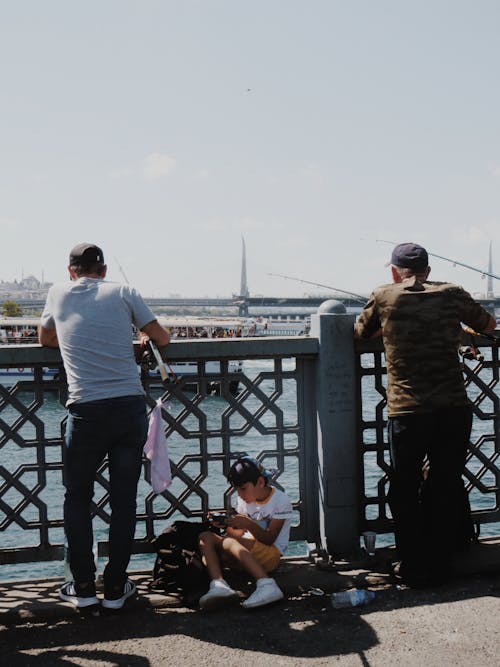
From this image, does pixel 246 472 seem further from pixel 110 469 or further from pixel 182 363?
pixel 182 363

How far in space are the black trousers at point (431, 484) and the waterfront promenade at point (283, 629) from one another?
186 mm

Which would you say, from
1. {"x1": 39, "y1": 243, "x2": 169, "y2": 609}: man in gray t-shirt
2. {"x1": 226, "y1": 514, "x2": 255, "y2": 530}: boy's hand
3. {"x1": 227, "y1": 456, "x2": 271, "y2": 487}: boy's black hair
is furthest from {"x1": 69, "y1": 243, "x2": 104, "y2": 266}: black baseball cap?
{"x1": 226, "y1": 514, "x2": 255, "y2": 530}: boy's hand

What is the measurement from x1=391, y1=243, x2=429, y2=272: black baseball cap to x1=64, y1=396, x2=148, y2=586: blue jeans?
1.54 metres

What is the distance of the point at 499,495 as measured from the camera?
4.67 metres

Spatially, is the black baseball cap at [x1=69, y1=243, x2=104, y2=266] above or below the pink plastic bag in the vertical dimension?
above

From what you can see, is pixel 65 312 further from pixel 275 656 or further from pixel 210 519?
pixel 275 656

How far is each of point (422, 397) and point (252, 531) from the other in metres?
1.17

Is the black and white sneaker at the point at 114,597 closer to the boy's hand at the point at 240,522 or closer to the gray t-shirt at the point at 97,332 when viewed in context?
the boy's hand at the point at 240,522

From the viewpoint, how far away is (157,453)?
12.9 ft

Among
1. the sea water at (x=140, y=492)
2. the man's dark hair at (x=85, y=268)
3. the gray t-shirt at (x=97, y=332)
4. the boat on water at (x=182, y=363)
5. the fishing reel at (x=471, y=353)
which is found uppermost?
the man's dark hair at (x=85, y=268)

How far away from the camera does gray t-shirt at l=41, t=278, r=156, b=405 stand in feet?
11.5

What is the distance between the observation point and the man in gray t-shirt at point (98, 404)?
3.51 metres

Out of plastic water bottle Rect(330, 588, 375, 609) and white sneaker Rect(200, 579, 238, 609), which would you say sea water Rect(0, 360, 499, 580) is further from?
plastic water bottle Rect(330, 588, 375, 609)

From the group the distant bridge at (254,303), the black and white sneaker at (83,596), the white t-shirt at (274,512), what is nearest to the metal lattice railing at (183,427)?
the white t-shirt at (274,512)
